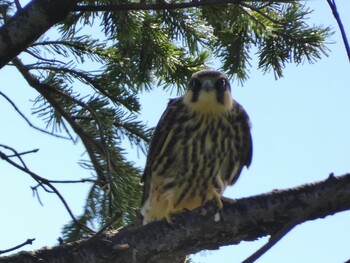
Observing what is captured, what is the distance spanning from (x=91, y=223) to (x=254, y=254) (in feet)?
6.74

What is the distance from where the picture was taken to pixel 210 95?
424cm

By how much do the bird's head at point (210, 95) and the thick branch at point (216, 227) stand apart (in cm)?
110

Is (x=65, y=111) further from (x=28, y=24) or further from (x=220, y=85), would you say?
(x=220, y=85)

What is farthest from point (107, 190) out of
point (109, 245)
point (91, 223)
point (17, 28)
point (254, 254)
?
point (254, 254)

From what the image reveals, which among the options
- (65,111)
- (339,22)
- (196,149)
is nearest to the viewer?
→ (339,22)

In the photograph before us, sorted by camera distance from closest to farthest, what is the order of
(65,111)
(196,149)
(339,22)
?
(339,22), (65,111), (196,149)

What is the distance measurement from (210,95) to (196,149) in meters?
0.34

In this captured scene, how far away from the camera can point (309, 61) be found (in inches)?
150

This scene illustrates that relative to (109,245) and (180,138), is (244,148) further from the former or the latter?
(109,245)

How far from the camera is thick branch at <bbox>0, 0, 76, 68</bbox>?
2977mm

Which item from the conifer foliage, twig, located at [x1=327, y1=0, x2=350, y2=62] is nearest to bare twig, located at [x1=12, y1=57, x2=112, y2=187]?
the conifer foliage

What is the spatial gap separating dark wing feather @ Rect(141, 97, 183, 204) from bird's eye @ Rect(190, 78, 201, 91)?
20cm

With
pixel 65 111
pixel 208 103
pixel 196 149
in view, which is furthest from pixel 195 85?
pixel 65 111

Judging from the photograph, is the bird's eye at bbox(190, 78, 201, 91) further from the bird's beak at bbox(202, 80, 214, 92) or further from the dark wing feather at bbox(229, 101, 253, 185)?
the dark wing feather at bbox(229, 101, 253, 185)
